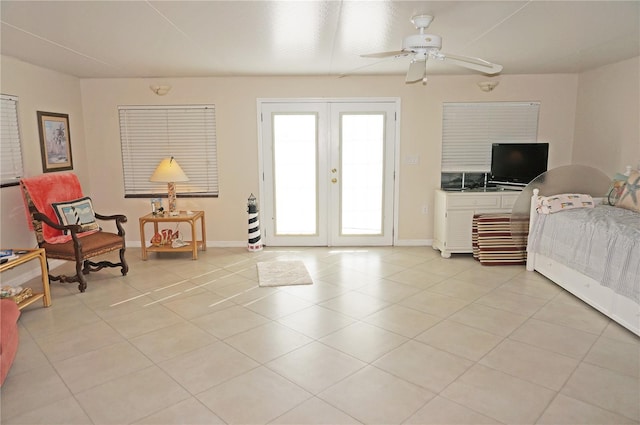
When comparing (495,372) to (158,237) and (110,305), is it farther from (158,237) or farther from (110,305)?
(158,237)

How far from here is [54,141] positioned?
16.0ft

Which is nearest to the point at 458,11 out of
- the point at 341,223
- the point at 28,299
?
the point at 341,223

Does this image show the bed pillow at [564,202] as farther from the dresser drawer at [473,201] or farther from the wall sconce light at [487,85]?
the wall sconce light at [487,85]

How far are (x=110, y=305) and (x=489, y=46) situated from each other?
4029 millimetres

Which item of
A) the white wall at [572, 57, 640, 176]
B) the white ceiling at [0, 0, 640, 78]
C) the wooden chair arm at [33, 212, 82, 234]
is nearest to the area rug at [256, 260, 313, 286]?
the wooden chair arm at [33, 212, 82, 234]

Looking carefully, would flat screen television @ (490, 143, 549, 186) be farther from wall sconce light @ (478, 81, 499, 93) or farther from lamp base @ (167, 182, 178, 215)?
lamp base @ (167, 182, 178, 215)

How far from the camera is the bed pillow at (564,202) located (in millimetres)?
4227

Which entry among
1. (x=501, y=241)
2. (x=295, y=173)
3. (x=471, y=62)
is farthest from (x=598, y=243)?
(x=295, y=173)

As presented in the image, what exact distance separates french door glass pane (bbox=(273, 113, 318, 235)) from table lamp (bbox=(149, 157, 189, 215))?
3.95 ft

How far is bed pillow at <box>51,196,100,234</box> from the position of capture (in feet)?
14.0

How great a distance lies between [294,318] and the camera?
3.50 metres

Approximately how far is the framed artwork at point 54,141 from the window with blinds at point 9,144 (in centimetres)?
33

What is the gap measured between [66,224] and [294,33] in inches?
115

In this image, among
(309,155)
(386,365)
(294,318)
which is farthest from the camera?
(309,155)
